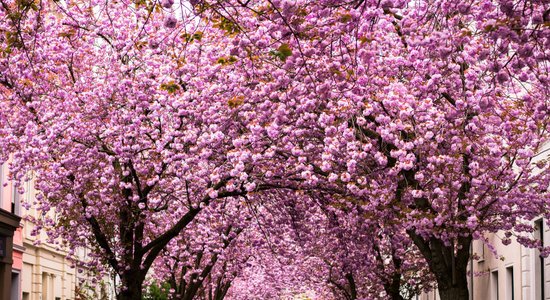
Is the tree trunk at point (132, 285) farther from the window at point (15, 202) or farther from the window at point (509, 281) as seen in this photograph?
the window at point (15, 202)

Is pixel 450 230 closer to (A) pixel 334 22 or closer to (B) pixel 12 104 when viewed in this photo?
(A) pixel 334 22

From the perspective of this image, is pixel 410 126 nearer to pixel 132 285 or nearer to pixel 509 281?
pixel 132 285

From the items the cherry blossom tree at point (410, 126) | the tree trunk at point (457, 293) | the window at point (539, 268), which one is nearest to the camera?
the cherry blossom tree at point (410, 126)

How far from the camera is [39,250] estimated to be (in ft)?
110

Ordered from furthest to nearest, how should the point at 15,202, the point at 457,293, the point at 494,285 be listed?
the point at 15,202 → the point at 494,285 → the point at 457,293

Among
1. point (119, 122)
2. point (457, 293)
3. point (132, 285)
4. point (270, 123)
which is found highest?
point (119, 122)

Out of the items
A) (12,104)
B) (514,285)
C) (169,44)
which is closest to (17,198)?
(12,104)

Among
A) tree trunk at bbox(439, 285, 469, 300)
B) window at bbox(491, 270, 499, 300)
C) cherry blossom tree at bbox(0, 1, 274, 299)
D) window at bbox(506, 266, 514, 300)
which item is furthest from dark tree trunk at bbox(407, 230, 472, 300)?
window at bbox(491, 270, 499, 300)

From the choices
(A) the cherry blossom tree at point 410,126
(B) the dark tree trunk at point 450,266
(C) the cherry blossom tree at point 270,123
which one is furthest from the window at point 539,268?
(B) the dark tree trunk at point 450,266

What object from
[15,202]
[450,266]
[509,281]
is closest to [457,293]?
[450,266]

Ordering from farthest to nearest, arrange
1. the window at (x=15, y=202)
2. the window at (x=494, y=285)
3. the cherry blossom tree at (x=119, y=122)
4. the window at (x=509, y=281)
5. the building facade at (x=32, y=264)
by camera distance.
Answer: the window at (x=15, y=202) < the building facade at (x=32, y=264) < the window at (x=494, y=285) < the window at (x=509, y=281) < the cherry blossom tree at (x=119, y=122)

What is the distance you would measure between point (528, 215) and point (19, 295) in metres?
18.0

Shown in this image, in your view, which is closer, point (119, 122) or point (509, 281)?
point (119, 122)

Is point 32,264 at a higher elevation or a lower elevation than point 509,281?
higher
